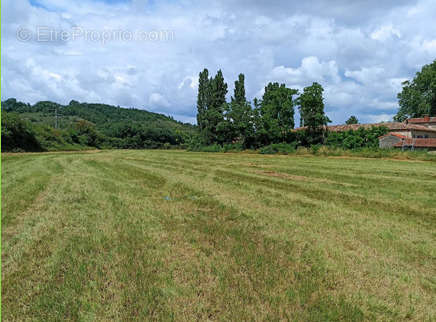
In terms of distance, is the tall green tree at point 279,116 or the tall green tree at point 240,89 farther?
the tall green tree at point 240,89

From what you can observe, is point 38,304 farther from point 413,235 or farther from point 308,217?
point 413,235

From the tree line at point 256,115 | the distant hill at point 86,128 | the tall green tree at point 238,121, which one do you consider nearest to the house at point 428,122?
the tree line at point 256,115

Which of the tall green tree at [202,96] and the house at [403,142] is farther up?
the tall green tree at [202,96]

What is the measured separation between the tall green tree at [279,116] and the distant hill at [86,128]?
36.8 metres

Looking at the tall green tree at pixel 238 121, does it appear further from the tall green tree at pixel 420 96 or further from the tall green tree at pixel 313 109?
the tall green tree at pixel 420 96

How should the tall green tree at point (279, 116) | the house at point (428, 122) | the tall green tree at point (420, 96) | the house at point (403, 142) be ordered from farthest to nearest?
the tall green tree at point (420, 96) → the house at point (428, 122) → the tall green tree at point (279, 116) → the house at point (403, 142)

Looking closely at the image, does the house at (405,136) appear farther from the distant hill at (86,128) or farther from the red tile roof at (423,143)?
the distant hill at (86,128)

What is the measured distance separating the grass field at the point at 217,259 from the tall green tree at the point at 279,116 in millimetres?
37595

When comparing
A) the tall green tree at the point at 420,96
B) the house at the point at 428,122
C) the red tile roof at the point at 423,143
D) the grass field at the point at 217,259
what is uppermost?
the tall green tree at the point at 420,96

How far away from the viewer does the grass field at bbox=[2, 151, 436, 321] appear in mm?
2664

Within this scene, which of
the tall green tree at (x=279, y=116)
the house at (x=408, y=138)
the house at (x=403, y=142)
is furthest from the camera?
the tall green tree at (x=279, y=116)

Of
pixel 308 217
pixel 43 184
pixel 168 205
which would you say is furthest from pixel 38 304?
pixel 43 184

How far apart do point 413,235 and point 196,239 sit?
3669 mm

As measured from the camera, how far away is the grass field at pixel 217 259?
2.66 m
